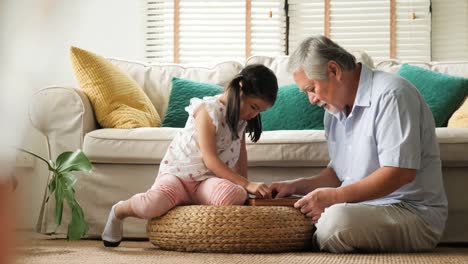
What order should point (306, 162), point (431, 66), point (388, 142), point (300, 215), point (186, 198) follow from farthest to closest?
point (431, 66) → point (306, 162) → point (186, 198) → point (300, 215) → point (388, 142)

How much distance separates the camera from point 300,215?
2174mm

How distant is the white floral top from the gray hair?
31cm

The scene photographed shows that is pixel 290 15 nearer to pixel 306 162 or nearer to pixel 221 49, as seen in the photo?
pixel 221 49

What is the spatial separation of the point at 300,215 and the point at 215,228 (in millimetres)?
271

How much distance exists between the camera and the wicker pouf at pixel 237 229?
209 centimetres

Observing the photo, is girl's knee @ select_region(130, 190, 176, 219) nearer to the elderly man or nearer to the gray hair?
the elderly man

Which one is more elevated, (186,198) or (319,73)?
(319,73)

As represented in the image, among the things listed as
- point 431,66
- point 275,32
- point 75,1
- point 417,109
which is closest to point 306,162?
point 417,109

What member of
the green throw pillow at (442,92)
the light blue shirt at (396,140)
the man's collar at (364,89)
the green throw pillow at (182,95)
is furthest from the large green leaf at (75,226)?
the green throw pillow at (442,92)

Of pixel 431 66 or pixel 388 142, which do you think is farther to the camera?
pixel 431 66

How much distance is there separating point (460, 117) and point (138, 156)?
1.33 meters

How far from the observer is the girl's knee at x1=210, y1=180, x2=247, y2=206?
2221 mm

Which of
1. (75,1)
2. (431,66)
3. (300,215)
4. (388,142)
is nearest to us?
(75,1)

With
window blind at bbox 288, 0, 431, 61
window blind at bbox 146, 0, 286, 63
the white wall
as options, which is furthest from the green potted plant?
window blind at bbox 288, 0, 431, 61
